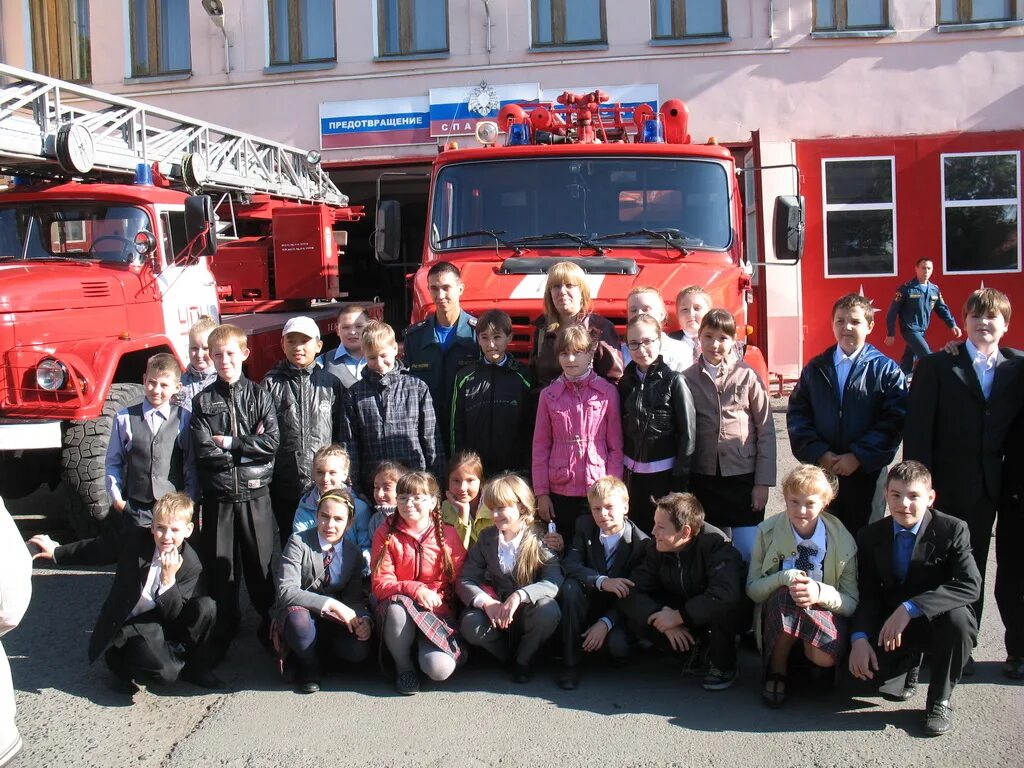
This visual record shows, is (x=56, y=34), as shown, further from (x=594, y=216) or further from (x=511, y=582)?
(x=511, y=582)

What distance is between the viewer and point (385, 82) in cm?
1511

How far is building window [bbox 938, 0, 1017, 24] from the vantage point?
14.0 meters

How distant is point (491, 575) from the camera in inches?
179

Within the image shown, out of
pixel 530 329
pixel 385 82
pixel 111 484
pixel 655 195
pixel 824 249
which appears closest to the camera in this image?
pixel 111 484

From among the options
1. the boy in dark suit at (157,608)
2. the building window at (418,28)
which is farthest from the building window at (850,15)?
the boy in dark suit at (157,608)

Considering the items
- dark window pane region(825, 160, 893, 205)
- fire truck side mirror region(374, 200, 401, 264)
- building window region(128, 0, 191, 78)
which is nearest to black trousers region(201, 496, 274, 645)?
fire truck side mirror region(374, 200, 401, 264)

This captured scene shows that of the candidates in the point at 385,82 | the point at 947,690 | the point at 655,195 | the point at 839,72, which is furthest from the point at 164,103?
the point at 947,690

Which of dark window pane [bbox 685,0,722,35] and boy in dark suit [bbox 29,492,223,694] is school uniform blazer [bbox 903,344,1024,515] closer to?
boy in dark suit [bbox 29,492,223,694]

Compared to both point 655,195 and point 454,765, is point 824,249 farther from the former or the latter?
→ point 454,765

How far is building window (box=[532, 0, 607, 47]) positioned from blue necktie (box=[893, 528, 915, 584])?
1199cm

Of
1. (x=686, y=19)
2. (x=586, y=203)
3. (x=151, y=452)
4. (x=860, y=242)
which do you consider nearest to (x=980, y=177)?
(x=860, y=242)

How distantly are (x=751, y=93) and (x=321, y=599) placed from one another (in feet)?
38.8

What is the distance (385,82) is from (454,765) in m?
13.0

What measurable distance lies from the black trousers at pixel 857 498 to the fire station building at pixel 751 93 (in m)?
8.48
